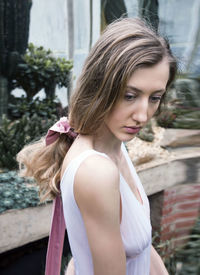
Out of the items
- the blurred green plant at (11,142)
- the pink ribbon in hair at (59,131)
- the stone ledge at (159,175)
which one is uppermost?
the pink ribbon in hair at (59,131)

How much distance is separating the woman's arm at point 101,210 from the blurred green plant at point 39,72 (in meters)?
4.69

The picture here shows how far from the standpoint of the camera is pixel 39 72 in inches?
206

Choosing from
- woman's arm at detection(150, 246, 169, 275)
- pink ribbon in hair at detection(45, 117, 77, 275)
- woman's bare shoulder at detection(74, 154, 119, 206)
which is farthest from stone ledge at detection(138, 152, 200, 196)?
woman's bare shoulder at detection(74, 154, 119, 206)

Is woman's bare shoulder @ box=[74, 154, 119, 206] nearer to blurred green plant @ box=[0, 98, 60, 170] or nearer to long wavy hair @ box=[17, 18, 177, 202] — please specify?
long wavy hair @ box=[17, 18, 177, 202]

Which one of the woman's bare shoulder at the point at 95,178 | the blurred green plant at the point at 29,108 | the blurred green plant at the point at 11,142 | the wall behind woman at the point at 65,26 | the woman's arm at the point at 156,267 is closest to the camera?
the woman's bare shoulder at the point at 95,178

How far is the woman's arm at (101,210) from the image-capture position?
2.53 ft

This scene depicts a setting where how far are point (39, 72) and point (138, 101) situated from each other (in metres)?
4.66

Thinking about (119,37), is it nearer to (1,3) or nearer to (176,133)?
(176,133)

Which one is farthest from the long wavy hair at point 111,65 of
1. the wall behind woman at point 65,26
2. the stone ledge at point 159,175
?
the wall behind woman at point 65,26

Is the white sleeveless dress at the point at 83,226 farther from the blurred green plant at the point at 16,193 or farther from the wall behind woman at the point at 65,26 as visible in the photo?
the wall behind woman at the point at 65,26

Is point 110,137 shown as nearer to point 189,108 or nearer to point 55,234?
point 189,108

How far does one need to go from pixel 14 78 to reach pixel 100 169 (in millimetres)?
4890

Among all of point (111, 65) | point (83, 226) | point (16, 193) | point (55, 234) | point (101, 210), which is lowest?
point (16, 193)

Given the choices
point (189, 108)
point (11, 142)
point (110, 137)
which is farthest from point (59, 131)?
point (11, 142)
